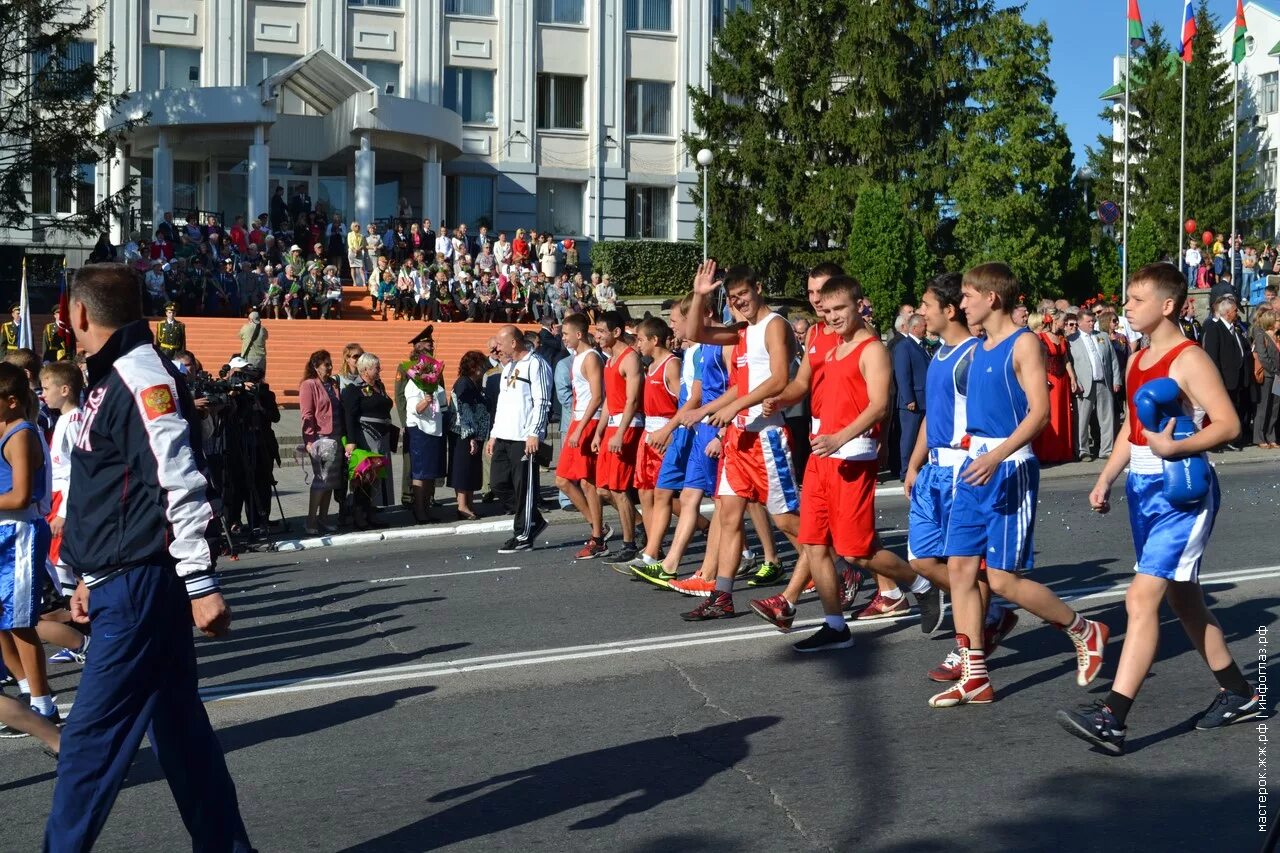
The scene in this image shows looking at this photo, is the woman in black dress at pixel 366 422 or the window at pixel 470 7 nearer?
the woman in black dress at pixel 366 422

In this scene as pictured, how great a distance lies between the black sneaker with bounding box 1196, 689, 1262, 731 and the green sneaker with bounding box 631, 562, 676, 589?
4.28 m

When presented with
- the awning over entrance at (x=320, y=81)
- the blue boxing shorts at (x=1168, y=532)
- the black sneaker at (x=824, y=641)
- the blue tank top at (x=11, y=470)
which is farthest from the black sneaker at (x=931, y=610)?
the awning over entrance at (x=320, y=81)

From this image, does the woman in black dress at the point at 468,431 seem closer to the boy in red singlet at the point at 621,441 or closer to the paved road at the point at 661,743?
the boy in red singlet at the point at 621,441

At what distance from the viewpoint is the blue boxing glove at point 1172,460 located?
607 cm

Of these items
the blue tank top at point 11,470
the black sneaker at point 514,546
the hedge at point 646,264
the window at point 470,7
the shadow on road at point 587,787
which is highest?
the window at point 470,7

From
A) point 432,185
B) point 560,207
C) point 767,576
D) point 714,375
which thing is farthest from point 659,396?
point 560,207

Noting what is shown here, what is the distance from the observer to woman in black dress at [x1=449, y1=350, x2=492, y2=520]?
15562 millimetres

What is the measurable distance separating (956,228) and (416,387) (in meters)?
31.3

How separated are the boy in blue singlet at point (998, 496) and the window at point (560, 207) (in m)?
39.7

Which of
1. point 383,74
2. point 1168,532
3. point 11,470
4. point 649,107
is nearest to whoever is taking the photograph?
point 1168,532

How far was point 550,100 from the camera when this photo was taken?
151ft

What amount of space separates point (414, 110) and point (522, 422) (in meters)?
29.2

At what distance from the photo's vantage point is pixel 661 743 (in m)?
6.35

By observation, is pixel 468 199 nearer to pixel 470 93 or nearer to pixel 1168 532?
pixel 470 93
